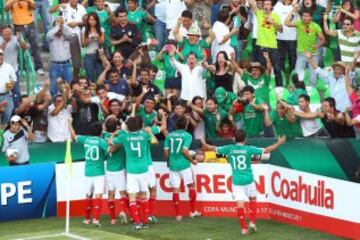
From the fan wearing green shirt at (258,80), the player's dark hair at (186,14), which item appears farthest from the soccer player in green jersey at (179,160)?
A: the player's dark hair at (186,14)

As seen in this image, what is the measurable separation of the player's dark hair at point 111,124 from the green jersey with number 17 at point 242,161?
2.48 metres

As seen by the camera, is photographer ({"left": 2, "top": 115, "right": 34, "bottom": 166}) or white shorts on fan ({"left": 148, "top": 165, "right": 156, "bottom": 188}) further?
Result: photographer ({"left": 2, "top": 115, "right": 34, "bottom": 166})

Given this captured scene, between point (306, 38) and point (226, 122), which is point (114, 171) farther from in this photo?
point (306, 38)

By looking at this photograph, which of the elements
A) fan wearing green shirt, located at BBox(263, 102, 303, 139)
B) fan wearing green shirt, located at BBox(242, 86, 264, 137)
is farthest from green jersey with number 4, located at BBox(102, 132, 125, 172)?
fan wearing green shirt, located at BBox(263, 102, 303, 139)

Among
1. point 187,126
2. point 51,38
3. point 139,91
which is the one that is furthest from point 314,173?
point 51,38

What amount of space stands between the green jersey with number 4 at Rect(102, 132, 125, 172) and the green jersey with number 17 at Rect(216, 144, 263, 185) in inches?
93.4

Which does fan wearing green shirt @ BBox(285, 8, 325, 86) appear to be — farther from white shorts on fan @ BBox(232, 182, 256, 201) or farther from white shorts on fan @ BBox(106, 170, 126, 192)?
white shorts on fan @ BBox(106, 170, 126, 192)

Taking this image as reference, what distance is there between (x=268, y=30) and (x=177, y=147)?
16.6 ft

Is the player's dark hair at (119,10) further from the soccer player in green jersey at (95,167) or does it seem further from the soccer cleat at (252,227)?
the soccer cleat at (252,227)

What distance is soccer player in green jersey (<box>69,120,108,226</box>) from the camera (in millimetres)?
24000

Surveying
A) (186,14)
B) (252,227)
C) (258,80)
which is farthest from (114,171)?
(186,14)

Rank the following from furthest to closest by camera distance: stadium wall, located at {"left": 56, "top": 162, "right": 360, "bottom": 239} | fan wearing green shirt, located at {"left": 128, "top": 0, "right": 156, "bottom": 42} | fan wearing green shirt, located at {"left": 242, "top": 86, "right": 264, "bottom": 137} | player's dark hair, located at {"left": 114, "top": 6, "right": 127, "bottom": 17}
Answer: fan wearing green shirt, located at {"left": 128, "top": 0, "right": 156, "bottom": 42}, player's dark hair, located at {"left": 114, "top": 6, "right": 127, "bottom": 17}, fan wearing green shirt, located at {"left": 242, "top": 86, "right": 264, "bottom": 137}, stadium wall, located at {"left": 56, "top": 162, "right": 360, "bottom": 239}

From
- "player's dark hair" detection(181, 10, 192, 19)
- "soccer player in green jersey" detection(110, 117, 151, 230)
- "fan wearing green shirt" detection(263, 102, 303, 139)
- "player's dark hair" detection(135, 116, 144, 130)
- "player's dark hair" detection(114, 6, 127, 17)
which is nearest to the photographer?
"player's dark hair" detection(135, 116, 144, 130)

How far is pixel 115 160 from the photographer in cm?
2425
